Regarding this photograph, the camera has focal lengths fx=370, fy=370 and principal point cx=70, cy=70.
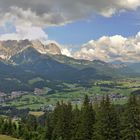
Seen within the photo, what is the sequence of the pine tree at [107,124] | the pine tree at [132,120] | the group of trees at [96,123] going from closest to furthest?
the pine tree at [132,120], the group of trees at [96,123], the pine tree at [107,124]

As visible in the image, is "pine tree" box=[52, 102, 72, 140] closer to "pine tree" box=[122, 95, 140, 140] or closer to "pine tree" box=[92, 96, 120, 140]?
"pine tree" box=[92, 96, 120, 140]

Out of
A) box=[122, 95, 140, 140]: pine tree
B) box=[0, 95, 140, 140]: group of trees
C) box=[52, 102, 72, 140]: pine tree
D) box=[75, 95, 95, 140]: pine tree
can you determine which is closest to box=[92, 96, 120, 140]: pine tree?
box=[0, 95, 140, 140]: group of trees

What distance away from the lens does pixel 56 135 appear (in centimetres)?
12288

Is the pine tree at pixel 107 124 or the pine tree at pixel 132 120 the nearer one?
the pine tree at pixel 132 120

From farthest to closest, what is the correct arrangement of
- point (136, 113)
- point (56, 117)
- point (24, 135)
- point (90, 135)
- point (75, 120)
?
point (24, 135) → point (56, 117) → point (75, 120) → point (90, 135) → point (136, 113)

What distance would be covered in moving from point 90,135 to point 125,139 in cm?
1213

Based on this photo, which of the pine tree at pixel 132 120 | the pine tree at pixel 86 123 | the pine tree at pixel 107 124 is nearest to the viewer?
the pine tree at pixel 132 120

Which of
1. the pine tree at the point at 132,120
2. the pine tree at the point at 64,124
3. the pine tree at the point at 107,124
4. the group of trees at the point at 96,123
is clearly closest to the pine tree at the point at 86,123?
the group of trees at the point at 96,123

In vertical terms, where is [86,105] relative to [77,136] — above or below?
above

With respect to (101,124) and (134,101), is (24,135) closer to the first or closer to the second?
(101,124)

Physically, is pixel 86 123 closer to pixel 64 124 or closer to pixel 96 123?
pixel 96 123

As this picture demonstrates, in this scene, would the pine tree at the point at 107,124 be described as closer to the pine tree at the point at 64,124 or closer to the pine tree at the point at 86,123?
the pine tree at the point at 86,123

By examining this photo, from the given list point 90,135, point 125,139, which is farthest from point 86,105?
point 125,139

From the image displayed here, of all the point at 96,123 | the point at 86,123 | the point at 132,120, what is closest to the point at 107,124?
the point at 96,123
